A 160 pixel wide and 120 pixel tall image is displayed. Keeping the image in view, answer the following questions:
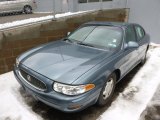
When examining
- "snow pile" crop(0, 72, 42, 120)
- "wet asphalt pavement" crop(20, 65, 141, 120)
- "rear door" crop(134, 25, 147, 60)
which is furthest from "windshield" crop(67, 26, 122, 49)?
"snow pile" crop(0, 72, 42, 120)

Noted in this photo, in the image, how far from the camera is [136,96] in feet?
13.4

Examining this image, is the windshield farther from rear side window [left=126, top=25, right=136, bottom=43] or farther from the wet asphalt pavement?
the wet asphalt pavement

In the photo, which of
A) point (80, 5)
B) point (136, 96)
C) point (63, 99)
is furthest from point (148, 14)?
point (63, 99)

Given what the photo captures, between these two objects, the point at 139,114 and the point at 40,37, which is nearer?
the point at 139,114

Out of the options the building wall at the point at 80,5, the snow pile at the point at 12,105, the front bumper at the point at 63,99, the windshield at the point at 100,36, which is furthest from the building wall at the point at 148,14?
the front bumper at the point at 63,99

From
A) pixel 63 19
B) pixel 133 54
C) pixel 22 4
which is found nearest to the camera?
pixel 133 54

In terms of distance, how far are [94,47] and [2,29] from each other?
2.39 m

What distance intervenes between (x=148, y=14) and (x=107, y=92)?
716 centimetres

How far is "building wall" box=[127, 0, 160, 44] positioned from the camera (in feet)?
30.8

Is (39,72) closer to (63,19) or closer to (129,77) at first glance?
(129,77)

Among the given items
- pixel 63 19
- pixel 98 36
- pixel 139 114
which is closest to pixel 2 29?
pixel 63 19

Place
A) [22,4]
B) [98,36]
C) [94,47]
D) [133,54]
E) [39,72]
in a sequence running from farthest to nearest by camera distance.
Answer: [22,4]
[133,54]
[98,36]
[94,47]
[39,72]

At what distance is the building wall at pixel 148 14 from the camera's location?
9.38 metres

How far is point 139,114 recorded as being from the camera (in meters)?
3.47
